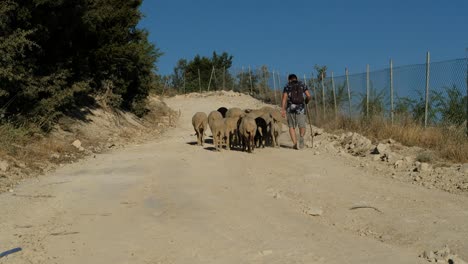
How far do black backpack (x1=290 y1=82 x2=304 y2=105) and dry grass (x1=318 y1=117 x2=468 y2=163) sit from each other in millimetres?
2608

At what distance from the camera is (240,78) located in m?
46.6

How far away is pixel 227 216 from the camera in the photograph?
7.54 m

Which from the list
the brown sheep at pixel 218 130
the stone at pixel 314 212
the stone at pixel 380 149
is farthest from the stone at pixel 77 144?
the stone at pixel 314 212

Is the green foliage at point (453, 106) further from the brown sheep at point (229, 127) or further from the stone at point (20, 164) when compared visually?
the stone at point (20, 164)

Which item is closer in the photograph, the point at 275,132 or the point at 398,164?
the point at 398,164

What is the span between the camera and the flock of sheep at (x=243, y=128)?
1455cm

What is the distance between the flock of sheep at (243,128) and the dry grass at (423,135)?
10.1ft

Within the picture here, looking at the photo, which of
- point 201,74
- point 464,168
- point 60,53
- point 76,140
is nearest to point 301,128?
point 464,168

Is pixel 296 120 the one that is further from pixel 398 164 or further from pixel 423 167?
pixel 423 167

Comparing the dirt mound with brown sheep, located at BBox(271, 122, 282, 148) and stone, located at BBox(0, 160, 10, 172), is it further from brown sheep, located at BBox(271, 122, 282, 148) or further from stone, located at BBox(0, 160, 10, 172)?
brown sheep, located at BBox(271, 122, 282, 148)

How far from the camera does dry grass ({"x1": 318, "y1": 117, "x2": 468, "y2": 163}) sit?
40.6ft

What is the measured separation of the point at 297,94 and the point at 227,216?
861cm

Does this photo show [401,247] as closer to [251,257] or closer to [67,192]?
[251,257]

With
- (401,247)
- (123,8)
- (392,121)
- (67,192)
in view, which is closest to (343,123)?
(392,121)
